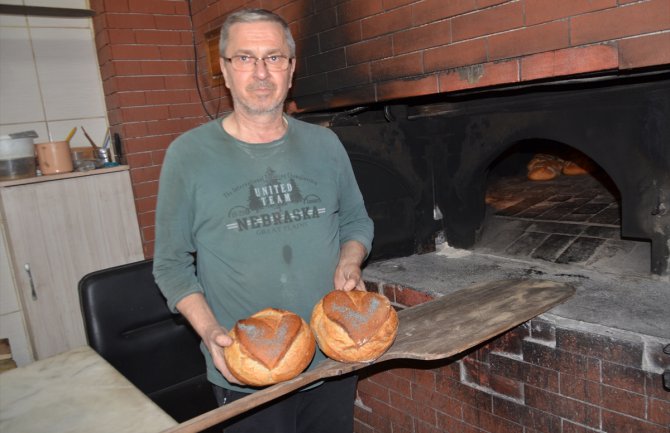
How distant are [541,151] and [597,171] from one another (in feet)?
2.31

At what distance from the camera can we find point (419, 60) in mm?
2033

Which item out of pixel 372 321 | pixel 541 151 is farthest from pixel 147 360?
pixel 541 151

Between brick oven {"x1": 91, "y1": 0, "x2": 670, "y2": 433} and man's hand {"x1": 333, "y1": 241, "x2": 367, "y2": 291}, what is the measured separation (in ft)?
1.94

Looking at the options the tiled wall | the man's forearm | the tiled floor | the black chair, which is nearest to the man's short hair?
the man's forearm

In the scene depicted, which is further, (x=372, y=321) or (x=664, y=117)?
(x=664, y=117)

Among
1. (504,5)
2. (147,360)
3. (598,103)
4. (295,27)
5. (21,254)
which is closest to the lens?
(504,5)

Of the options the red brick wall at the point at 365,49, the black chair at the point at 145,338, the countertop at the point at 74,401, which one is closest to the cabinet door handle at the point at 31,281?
the red brick wall at the point at 365,49

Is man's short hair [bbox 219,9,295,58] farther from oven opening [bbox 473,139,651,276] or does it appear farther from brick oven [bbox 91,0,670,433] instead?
oven opening [bbox 473,139,651,276]

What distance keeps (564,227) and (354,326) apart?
1.66 m

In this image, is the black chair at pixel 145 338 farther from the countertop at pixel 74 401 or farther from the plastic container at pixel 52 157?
the plastic container at pixel 52 157

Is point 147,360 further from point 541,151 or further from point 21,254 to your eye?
point 541,151

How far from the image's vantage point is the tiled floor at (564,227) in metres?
2.22

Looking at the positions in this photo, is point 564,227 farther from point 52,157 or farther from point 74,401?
point 52,157

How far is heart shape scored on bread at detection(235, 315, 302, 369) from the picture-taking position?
1287 millimetres
